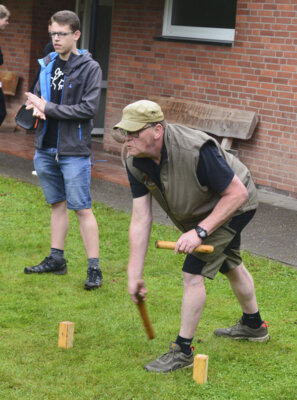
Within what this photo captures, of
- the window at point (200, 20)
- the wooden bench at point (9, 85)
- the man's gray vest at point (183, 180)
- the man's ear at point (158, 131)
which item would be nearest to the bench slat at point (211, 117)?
the window at point (200, 20)

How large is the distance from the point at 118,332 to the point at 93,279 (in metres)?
0.91

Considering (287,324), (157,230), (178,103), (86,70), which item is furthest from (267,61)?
(287,324)

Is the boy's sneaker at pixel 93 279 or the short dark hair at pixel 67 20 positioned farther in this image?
the boy's sneaker at pixel 93 279

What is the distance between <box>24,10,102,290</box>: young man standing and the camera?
561 centimetres

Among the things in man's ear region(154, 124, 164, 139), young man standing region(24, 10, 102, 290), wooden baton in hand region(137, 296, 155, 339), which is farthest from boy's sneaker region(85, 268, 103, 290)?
man's ear region(154, 124, 164, 139)

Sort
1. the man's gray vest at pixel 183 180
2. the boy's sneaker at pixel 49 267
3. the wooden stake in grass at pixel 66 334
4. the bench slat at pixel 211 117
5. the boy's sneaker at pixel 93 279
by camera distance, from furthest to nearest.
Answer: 1. the bench slat at pixel 211 117
2. the boy's sneaker at pixel 49 267
3. the boy's sneaker at pixel 93 279
4. the wooden stake in grass at pixel 66 334
5. the man's gray vest at pixel 183 180

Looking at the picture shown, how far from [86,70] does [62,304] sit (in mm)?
1770

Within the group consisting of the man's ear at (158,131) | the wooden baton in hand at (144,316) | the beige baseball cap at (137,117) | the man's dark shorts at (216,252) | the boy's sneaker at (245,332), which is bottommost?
the boy's sneaker at (245,332)

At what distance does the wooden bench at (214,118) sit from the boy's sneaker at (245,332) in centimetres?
504

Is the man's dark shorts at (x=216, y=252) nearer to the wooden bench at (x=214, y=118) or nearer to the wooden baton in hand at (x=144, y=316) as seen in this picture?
the wooden baton in hand at (x=144, y=316)

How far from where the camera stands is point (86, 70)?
18.6 feet

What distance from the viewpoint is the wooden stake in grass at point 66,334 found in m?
4.55

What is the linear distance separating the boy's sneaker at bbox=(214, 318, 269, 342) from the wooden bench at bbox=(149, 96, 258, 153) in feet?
16.5

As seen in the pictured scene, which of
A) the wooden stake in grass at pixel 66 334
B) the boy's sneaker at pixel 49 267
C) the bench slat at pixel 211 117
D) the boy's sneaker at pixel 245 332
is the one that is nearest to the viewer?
the wooden stake in grass at pixel 66 334
